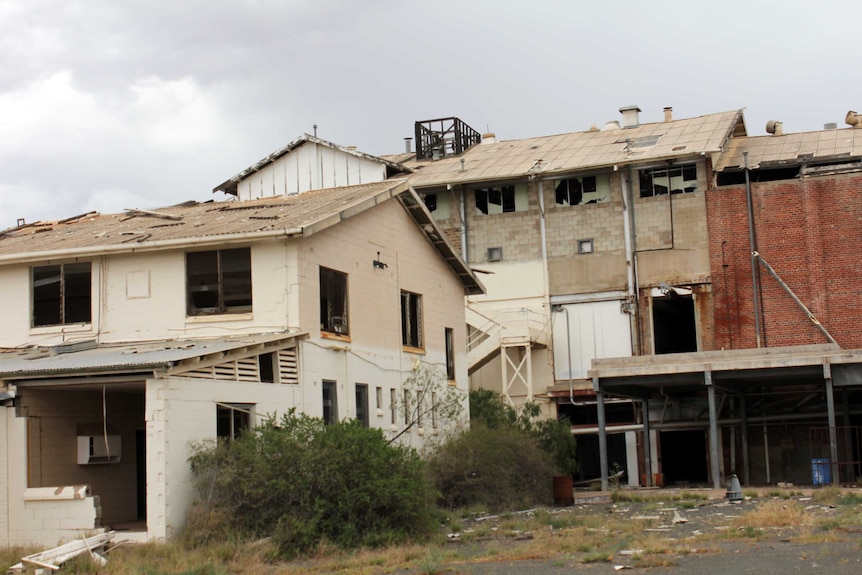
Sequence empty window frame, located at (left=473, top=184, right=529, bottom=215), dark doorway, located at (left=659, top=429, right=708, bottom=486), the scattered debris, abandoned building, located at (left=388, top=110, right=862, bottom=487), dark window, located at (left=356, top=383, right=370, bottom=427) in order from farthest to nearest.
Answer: empty window frame, located at (left=473, top=184, right=529, bottom=215) → dark doorway, located at (left=659, top=429, right=708, bottom=486) → abandoned building, located at (left=388, top=110, right=862, bottom=487) → dark window, located at (left=356, top=383, right=370, bottom=427) → the scattered debris

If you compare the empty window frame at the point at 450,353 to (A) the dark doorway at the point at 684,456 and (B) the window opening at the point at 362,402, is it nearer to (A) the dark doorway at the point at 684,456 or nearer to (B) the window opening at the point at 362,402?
(B) the window opening at the point at 362,402

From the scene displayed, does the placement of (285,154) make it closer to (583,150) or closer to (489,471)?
(583,150)

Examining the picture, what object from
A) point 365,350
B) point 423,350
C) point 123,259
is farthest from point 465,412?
point 123,259

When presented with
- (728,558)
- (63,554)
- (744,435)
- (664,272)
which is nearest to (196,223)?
(63,554)

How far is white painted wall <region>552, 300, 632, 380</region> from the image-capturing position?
4100cm

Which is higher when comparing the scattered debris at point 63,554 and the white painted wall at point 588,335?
the white painted wall at point 588,335

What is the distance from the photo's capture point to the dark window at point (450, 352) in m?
33.2

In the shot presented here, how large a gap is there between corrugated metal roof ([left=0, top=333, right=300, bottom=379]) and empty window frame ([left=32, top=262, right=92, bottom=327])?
121cm

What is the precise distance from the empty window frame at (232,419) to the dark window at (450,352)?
35.7 feet

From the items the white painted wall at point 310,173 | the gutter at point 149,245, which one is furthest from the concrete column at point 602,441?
the white painted wall at point 310,173

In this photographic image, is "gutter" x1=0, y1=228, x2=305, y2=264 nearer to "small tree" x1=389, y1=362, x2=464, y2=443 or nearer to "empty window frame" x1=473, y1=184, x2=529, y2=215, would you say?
"small tree" x1=389, y1=362, x2=464, y2=443

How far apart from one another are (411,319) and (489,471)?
5199 mm

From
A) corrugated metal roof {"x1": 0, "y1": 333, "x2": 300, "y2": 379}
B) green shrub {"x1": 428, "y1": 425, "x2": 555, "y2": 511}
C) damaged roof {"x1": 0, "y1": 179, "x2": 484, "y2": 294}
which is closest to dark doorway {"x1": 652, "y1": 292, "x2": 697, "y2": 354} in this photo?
damaged roof {"x1": 0, "y1": 179, "x2": 484, "y2": 294}

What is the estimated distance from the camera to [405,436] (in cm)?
2909
